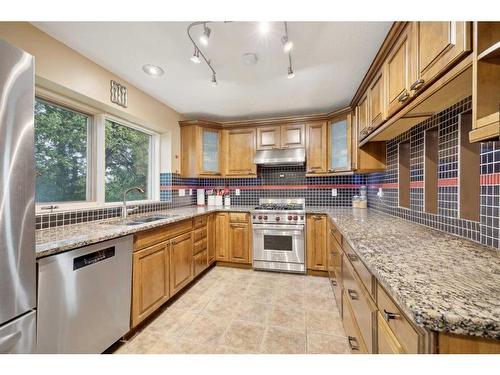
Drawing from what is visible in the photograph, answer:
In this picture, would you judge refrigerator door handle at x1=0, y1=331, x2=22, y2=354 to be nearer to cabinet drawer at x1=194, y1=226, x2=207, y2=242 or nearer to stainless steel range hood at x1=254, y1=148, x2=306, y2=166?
cabinet drawer at x1=194, y1=226, x2=207, y2=242

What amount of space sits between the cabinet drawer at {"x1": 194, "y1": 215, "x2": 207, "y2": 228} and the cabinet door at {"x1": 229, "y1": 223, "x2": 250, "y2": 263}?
421 mm

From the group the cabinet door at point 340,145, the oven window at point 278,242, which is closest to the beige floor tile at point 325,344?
the oven window at point 278,242

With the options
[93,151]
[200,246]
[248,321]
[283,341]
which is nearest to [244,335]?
[248,321]

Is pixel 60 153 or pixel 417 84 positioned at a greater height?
pixel 417 84

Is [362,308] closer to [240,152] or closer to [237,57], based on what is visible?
[237,57]

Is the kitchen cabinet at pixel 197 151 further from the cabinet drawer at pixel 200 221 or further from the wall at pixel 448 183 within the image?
the wall at pixel 448 183

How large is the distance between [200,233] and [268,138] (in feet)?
5.72

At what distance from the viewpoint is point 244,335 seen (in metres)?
1.67

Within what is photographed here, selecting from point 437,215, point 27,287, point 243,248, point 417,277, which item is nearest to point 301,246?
point 243,248

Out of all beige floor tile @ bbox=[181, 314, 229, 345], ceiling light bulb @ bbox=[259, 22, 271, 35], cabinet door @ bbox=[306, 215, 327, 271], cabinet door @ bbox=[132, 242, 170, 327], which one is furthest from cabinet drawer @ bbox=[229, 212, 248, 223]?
ceiling light bulb @ bbox=[259, 22, 271, 35]

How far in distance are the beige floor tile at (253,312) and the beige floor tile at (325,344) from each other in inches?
16.3

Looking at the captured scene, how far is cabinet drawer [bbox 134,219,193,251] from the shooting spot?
5.62ft
